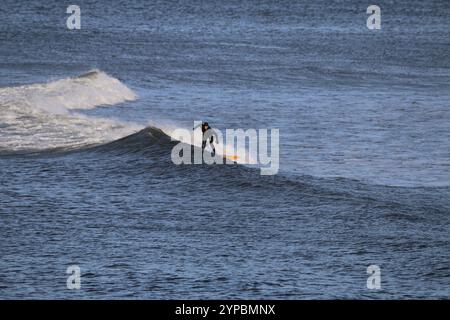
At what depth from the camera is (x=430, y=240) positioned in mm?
21234

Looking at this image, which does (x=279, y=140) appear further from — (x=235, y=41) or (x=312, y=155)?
(x=235, y=41)

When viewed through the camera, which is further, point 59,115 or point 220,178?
point 59,115

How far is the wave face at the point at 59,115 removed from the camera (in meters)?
32.2

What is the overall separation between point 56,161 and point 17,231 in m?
7.70

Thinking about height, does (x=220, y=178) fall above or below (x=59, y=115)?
below

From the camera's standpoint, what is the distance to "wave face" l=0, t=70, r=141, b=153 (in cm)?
3225

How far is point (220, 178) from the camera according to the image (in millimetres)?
27438

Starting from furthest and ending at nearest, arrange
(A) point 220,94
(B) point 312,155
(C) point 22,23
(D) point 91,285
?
(C) point 22,23
(A) point 220,94
(B) point 312,155
(D) point 91,285

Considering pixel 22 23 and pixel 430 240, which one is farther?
pixel 22 23

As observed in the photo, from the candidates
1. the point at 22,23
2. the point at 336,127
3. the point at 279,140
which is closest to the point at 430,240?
the point at 279,140

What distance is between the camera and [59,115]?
124 feet

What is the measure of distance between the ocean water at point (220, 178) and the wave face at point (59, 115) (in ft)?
0.34

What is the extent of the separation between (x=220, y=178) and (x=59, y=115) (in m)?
12.2
